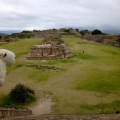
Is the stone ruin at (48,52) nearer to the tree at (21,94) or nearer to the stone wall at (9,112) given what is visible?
the tree at (21,94)

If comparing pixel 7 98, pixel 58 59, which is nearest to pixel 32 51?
pixel 58 59

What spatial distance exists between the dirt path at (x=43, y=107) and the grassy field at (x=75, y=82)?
1.39ft

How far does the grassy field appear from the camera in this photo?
16.5 meters

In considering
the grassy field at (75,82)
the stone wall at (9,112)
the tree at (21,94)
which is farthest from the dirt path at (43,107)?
the stone wall at (9,112)

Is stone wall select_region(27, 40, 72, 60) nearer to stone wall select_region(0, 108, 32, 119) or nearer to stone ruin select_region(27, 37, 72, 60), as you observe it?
stone ruin select_region(27, 37, 72, 60)

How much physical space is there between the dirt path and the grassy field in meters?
0.42

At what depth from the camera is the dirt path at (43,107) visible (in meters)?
15.3

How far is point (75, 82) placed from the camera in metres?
21.6

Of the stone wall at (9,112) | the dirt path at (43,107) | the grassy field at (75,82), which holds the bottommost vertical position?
the dirt path at (43,107)

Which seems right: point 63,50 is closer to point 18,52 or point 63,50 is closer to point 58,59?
point 58,59

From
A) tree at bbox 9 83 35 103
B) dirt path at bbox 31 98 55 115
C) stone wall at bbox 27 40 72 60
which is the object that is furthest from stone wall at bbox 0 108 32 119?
stone wall at bbox 27 40 72 60

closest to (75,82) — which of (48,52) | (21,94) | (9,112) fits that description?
(21,94)

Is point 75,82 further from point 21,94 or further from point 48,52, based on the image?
point 48,52

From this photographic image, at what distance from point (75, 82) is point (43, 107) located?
20.2ft
